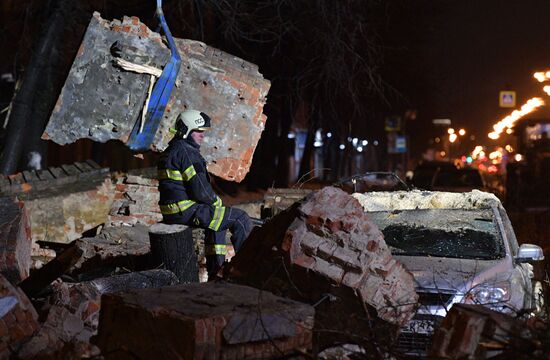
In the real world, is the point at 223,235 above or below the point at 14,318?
above

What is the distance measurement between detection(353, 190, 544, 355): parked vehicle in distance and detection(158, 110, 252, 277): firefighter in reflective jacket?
4.51 ft

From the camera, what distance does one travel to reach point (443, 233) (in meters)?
6.52

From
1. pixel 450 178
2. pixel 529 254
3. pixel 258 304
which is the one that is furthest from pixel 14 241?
pixel 450 178

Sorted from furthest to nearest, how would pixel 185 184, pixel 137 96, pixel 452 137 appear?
pixel 452 137
pixel 137 96
pixel 185 184

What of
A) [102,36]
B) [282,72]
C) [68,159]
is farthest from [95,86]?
[68,159]

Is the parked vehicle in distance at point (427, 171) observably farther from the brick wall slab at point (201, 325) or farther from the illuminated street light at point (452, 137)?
the illuminated street light at point (452, 137)

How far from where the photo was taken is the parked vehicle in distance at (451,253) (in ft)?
17.8

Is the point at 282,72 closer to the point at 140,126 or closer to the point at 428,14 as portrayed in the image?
the point at 428,14

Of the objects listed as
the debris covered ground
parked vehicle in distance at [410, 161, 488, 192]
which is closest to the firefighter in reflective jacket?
the debris covered ground

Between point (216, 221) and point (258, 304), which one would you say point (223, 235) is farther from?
point (258, 304)

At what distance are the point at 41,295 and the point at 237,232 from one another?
1.84 metres

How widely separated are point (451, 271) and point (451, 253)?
0.49m

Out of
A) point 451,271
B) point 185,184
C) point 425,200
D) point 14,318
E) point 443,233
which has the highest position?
point 185,184

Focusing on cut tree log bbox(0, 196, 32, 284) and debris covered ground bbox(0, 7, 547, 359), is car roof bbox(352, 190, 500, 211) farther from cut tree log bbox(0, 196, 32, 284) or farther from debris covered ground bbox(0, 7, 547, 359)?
cut tree log bbox(0, 196, 32, 284)
